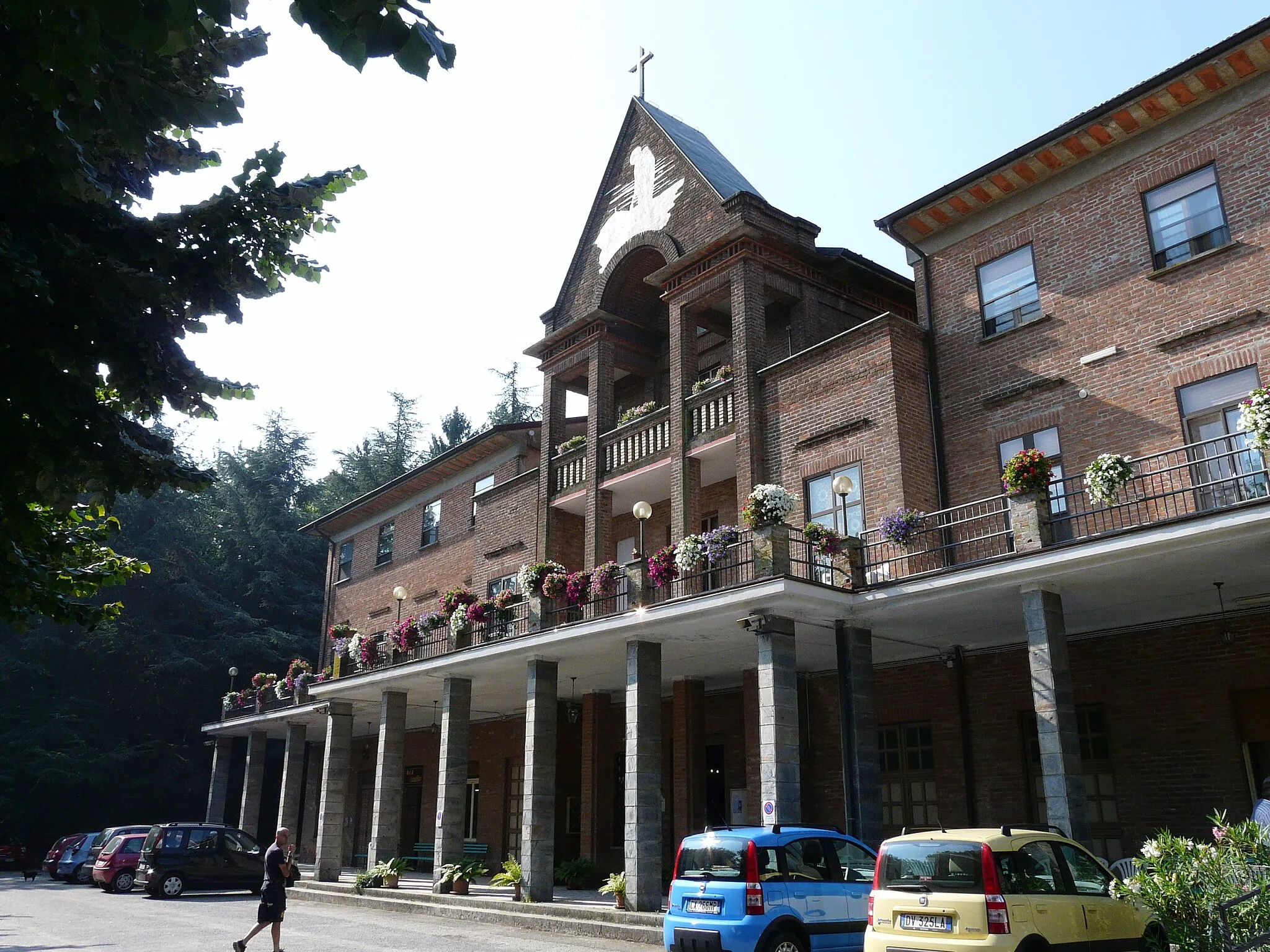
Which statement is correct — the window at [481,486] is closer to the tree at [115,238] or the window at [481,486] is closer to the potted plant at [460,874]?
the potted plant at [460,874]

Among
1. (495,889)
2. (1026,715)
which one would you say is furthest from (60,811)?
(1026,715)

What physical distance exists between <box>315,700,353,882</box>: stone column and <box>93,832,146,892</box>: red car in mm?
4734

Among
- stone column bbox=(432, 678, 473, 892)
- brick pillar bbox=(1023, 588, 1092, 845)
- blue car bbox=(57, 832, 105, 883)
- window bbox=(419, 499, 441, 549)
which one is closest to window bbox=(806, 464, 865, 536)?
brick pillar bbox=(1023, 588, 1092, 845)

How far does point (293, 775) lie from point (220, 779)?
751 centimetres

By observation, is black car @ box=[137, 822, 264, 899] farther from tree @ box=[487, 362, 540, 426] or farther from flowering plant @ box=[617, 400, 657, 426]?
tree @ box=[487, 362, 540, 426]

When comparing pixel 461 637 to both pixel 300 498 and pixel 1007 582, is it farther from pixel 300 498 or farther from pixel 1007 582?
pixel 300 498

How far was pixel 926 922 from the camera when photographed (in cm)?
908

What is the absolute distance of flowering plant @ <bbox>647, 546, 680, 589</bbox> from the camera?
704 inches

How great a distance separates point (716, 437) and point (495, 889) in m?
11.3

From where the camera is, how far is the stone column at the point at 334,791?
85.5 ft

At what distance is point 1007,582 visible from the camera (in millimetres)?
14203

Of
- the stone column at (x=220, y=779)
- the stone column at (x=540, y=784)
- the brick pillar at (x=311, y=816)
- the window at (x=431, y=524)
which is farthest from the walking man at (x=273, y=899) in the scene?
the stone column at (x=220, y=779)

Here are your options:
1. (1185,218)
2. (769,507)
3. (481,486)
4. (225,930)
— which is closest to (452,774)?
(225,930)

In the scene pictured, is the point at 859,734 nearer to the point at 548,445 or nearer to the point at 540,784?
the point at 540,784
